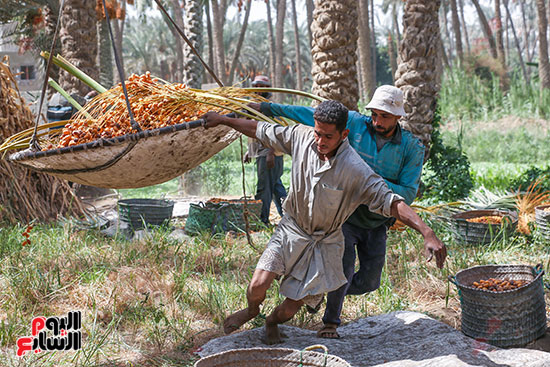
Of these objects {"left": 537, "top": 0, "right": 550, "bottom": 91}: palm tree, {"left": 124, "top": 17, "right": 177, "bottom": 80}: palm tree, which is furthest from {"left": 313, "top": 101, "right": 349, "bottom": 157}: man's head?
{"left": 124, "top": 17, "right": 177, "bottom": 80}: palm tree

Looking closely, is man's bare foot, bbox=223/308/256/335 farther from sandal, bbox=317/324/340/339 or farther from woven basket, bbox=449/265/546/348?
woven basket, bbox=449/265/546/348

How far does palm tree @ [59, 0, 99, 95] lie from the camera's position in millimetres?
11156

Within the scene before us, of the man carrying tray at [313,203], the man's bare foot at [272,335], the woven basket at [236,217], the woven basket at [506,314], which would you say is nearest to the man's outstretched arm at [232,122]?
the man carrying tray at [313,203]

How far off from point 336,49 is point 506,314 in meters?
5.40

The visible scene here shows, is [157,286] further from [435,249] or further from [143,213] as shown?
[435,249]

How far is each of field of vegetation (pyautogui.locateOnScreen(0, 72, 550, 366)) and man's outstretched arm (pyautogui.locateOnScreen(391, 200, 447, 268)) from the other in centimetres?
170

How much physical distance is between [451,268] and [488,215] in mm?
1868

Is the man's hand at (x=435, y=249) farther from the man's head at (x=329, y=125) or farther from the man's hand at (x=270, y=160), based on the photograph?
the man's hand at (x=270, y=160)

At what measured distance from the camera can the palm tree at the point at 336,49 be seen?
8.84 metres

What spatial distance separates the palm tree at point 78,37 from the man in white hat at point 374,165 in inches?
302

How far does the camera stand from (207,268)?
20.6ft

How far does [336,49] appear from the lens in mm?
8898

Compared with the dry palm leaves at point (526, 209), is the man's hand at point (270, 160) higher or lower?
higher

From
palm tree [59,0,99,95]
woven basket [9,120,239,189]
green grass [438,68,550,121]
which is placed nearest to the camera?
woven basket [9,120,239,189]
